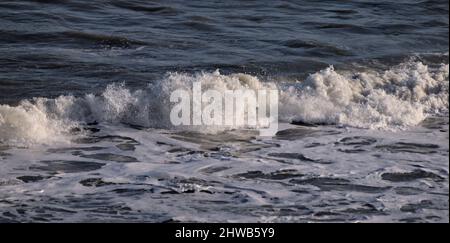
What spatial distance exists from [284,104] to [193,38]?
306 cm

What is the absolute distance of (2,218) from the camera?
6.51 meters

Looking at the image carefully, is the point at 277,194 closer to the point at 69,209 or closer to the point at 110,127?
the point at 69,209

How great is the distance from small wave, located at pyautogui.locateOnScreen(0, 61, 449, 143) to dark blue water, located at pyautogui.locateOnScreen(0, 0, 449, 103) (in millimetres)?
623

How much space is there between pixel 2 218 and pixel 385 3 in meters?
10.5

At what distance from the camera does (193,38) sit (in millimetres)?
12602

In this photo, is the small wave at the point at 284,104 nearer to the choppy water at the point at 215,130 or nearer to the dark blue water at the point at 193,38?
the choppy water at the point at 215,130

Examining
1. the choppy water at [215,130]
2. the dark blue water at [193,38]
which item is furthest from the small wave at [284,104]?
the dark blue water at [193,38]

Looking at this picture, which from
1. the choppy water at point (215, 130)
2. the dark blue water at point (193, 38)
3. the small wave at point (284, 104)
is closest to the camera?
Answer: the choppy water at point (215, 130)

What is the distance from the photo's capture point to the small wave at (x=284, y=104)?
8.90 metres

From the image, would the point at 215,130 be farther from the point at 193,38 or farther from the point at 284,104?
the point at 193,38

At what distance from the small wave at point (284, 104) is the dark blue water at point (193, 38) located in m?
0.62

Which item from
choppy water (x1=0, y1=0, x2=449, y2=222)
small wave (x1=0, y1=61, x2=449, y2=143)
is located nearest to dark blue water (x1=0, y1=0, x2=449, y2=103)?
choppy water (x1=0, y1=0, x2=449, y2=222)

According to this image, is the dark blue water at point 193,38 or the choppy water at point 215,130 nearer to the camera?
the choppy water at point 215,130

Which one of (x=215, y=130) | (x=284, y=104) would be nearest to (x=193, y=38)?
(x=284, y=104)
